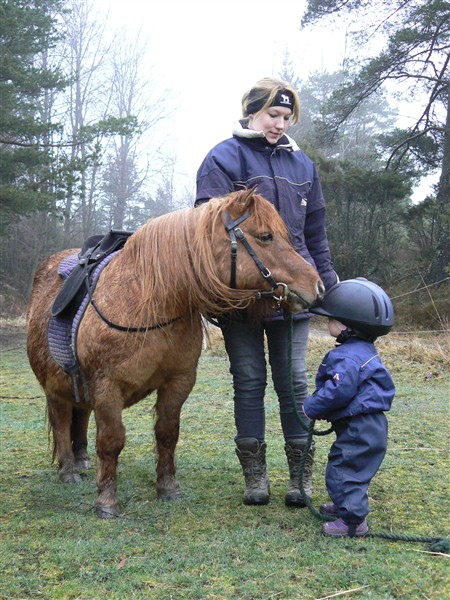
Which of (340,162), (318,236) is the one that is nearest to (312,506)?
(318,236)

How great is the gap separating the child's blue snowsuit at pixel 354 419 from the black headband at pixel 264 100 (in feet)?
4.63

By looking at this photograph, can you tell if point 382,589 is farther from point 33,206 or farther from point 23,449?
point 33,206

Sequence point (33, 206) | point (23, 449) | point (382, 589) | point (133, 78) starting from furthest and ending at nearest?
point (133, 78), point (33, 206), point (23, 449), point (382, 589)

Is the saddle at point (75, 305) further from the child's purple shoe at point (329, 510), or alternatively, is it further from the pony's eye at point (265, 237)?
the child's purple shoe at point (329, 510)

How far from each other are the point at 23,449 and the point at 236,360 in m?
2.32

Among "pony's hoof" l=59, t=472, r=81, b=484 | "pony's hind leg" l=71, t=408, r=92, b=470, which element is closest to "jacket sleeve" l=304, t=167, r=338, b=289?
"pony's hind leg" l=71, t=408, r=92, b=470

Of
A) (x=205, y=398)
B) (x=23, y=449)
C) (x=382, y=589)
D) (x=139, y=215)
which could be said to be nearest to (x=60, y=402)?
(x=23, y=449)

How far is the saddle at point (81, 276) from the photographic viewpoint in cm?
327

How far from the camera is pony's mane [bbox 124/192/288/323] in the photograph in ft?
9.37

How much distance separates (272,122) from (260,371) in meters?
1.37

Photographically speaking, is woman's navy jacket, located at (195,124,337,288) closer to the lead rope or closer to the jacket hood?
the jacket hood

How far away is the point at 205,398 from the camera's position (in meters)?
6.83

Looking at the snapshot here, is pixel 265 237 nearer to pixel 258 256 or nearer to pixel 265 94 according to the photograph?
pixel 258 256

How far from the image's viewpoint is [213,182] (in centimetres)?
317
